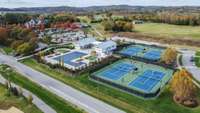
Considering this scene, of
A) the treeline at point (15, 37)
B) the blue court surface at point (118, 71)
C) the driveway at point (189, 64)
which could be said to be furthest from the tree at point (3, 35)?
the driveway at point (189, 64)

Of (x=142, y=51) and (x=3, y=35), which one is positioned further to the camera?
→ (x=3, y=35)

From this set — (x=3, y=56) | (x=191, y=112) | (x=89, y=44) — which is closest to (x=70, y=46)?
(x=89, y=44)

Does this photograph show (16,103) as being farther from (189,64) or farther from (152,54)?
(152,54)

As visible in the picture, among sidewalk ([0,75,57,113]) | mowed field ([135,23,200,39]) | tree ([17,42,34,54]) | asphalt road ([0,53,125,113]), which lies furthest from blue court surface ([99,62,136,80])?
mowed field ([135,23,200,39])

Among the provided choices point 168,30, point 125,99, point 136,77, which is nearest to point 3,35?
point 136,77

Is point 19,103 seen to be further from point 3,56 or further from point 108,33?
point 108,33

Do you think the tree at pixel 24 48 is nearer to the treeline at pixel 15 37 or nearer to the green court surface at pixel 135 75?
the treeline at pixel 15 37

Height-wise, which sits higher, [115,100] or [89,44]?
[89,44]
